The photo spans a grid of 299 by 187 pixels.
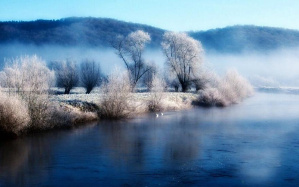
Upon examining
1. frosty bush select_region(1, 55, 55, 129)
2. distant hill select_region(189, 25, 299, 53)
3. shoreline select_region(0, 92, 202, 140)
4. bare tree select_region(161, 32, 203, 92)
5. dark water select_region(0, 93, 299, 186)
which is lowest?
dark water select_region(0, 93, 299, 186)

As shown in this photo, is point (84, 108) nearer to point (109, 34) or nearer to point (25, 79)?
point (25, 79)

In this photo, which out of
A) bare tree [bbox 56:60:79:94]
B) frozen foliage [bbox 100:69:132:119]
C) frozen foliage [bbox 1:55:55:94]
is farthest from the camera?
bare tree [bbox 56:60:79:94]

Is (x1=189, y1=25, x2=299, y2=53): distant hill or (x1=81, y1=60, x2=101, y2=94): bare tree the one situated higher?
(x1=189, y1=25, x2=299, y2=53): distant hill

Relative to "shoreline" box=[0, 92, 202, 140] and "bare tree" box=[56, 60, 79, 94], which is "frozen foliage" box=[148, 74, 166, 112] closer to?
"shoreline" box=[0, 92, 202, 140]

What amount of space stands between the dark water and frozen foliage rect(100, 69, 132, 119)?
2402 millimetres

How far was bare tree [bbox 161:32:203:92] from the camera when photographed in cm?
4138

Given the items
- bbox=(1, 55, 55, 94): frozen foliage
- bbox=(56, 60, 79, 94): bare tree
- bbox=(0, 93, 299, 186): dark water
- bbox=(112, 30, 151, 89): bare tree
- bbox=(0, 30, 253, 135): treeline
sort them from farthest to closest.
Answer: bbox=(112, 30, 151, 89): bare tree → bbox=(56, 60, 79, 94): bare tree → bbox=(0, 30, 253, 135): treeline → bbox=(1, 55, 55, 94): frozen foliage → bbox=(0, 93, 299, 186): dark water

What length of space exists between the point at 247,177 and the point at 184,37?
3120 centimetres

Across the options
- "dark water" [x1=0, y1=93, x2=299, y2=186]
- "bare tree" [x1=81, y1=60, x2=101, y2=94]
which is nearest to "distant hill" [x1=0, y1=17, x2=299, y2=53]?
"bare tree" [x1=81, y1=60, x2=101, y2=94]

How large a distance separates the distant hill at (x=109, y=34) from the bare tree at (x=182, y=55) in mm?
52895

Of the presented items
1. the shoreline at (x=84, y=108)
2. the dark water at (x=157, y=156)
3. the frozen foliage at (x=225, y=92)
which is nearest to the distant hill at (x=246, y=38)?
the frozen foliage at (x=225, y=92)

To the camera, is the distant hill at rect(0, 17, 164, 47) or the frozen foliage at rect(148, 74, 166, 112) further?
the distant hill at rect(0, 17, 164, 47)

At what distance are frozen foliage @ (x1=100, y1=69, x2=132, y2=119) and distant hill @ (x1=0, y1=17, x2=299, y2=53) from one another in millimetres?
70304

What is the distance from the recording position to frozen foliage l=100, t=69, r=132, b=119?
23.8 meters
